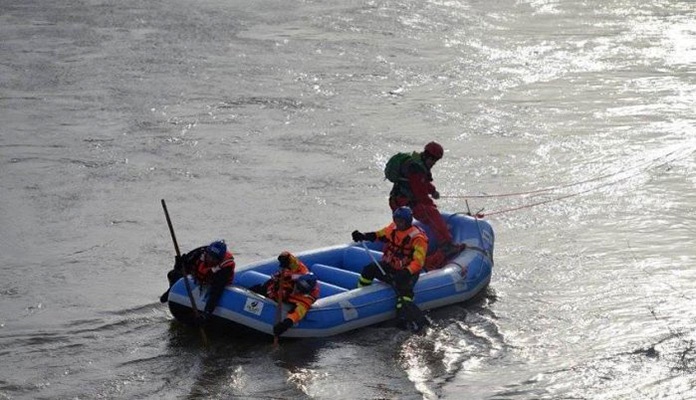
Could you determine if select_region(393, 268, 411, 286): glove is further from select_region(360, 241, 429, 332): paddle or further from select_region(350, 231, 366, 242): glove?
select_region(350, 231, 366, 242): glove

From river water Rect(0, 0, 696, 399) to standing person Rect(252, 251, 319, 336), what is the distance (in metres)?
0.34

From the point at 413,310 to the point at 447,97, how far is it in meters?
10.3

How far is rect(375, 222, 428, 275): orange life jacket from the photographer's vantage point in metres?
10.6

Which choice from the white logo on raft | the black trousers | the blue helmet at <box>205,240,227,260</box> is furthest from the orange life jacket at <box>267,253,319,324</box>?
the black trousers

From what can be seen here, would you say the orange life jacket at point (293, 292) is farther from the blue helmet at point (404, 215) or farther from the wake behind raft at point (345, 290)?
the blue helmet at point (404, 215)

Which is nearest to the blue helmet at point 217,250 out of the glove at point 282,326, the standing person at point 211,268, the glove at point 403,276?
the standing person at point 211,268

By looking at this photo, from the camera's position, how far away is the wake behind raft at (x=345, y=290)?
1012 centimetres

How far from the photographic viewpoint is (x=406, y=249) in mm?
10680

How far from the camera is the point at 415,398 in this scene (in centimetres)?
945

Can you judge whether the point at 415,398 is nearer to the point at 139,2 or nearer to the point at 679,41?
the point at 679,41

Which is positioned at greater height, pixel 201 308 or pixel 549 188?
pixel 201 308

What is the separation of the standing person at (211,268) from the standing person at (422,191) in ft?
7.39

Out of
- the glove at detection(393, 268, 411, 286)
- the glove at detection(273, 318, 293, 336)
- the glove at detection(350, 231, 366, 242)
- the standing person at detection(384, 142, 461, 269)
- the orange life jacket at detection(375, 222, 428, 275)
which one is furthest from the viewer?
the standing person at detection(384, 142, 461, 269)

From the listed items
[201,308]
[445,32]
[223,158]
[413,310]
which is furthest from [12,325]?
[445,32]
